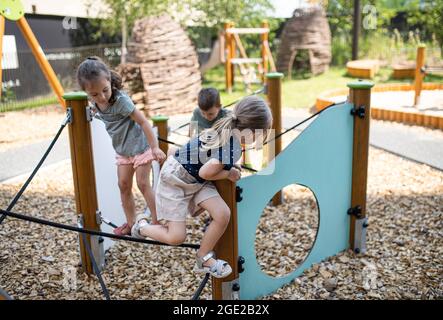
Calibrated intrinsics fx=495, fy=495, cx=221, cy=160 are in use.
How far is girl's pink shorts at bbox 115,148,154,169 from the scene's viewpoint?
290 cm

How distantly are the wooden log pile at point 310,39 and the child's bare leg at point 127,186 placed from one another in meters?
10.5

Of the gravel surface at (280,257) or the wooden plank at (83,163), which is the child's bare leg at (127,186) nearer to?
the wooden plank at (83,163)

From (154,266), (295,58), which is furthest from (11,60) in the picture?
(154,266)

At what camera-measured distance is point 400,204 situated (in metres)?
4.29

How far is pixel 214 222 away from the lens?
233 centimetres

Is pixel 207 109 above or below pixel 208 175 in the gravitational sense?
above

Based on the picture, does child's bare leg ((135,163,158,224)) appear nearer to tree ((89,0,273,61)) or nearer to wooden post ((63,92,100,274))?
wooden post ((63,92,100,274))

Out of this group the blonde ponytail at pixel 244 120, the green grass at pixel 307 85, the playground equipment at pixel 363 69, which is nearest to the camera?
the blonde ponytail at pixel 244 120

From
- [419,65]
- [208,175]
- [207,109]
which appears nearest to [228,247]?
[208,175]

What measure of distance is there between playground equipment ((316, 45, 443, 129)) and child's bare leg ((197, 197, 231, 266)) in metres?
5.46

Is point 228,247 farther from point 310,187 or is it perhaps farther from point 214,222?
point 310,187

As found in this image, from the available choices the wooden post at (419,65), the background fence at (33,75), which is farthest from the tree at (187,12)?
the wooden post at (419,65)

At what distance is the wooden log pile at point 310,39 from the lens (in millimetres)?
13117

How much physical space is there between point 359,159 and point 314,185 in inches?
16.4
